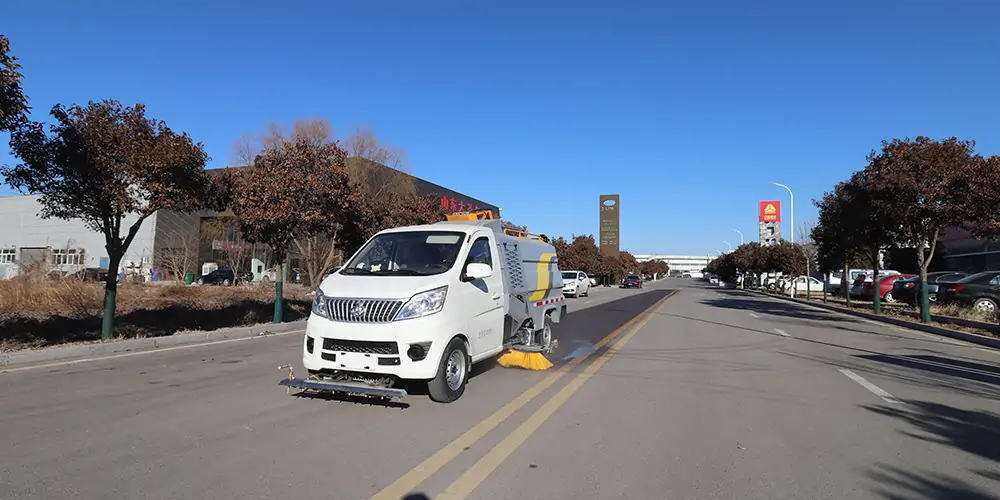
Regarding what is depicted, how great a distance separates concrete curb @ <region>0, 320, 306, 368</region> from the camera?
30.8 ft

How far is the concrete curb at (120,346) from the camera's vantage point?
9.40 metres

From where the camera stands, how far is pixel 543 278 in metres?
10.3

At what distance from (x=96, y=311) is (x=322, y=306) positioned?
13.1m

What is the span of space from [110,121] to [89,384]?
5711mm

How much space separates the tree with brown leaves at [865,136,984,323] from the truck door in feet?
52.3

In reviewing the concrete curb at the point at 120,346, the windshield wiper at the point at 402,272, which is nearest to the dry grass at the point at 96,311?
the concrete curb at the point at 120,346

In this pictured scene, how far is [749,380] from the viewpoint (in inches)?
340

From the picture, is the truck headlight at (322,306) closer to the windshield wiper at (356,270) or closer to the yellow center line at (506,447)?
the windshield wiper at (356,270)

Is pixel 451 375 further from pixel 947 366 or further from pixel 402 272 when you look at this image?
pixel 947 366

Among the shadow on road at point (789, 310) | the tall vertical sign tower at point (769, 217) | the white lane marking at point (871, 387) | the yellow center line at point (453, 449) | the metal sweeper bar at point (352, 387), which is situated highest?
the tall vertical sign tower at point (769, 217)

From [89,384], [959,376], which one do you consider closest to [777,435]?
[959,376]

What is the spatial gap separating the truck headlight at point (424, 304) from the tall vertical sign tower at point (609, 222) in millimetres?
94432

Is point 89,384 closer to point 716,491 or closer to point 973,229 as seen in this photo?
point 716,491

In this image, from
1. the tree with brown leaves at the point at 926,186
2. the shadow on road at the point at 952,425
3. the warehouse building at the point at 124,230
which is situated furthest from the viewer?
the warehouse building at the point at 124,230
